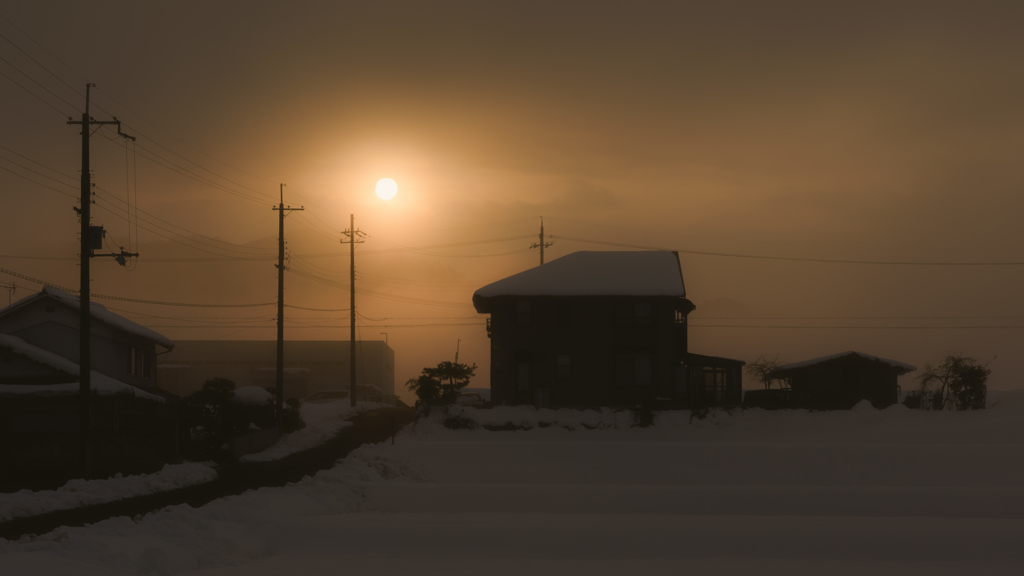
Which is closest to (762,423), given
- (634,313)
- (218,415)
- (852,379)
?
(634,313)

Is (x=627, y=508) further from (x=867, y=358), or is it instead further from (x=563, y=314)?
(x=867, y=358)

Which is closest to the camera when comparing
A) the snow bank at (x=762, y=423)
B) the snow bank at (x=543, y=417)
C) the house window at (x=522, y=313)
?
the snow bank at (x=762, y=423)

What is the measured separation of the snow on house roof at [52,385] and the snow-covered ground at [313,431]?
5.69 m

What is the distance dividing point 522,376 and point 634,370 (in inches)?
249

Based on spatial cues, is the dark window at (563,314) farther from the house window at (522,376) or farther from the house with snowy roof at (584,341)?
the house window at (522,376)

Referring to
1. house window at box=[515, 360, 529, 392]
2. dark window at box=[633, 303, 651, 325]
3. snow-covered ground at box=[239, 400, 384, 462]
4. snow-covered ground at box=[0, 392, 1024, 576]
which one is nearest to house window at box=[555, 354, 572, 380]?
house window at box=[515, 360, 529, 392]

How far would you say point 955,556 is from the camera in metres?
17.2

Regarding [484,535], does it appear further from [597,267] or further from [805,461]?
[597,267]

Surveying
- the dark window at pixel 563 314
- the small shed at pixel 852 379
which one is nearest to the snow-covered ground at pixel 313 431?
the dark window at pixel 563 314

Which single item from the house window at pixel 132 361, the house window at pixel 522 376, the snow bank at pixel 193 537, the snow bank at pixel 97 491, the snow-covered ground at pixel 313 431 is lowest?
the snow-covered ground at pixel 313 431

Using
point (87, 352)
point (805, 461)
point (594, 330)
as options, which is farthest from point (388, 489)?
point (594, 330)

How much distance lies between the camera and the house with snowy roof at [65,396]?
3005cm

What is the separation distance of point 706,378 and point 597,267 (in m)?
11.9

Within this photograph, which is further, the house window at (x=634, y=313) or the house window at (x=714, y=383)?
the house window at (x=714, y=383)
